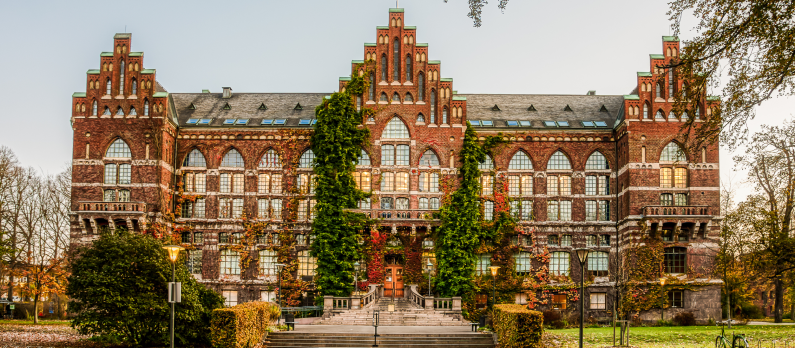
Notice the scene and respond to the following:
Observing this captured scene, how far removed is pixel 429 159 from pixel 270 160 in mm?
11414

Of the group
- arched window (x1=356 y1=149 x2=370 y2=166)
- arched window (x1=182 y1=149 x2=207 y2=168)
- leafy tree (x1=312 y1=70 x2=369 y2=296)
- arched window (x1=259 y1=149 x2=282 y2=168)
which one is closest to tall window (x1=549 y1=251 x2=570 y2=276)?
leafy tree (x1=312 y1=70 x2=369 y2=296)

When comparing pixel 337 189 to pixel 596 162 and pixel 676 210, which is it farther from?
pixel 676 210

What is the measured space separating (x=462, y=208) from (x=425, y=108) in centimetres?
784

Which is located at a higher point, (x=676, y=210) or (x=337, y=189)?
(x=337, y=189)

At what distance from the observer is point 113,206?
49688mm

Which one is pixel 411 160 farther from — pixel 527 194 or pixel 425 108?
pixel 527 194

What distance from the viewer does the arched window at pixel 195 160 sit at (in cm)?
5416

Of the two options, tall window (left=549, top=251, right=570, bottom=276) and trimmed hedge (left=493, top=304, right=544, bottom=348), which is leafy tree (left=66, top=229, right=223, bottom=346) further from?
tall window (left=549, top=251, right=570, bottom=276)

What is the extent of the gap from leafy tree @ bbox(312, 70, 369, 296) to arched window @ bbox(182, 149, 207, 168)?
8.43 metres

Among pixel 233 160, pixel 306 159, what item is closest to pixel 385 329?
pixel 306 159

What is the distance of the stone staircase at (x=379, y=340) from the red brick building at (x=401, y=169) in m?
17.9

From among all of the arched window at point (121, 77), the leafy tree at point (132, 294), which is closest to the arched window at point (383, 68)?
the arched window at point (121, 77)

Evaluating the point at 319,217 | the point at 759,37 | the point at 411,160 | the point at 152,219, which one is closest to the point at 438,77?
the point at 411,160

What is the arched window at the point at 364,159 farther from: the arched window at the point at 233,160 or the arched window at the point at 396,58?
the arched window at the point at 233,160
